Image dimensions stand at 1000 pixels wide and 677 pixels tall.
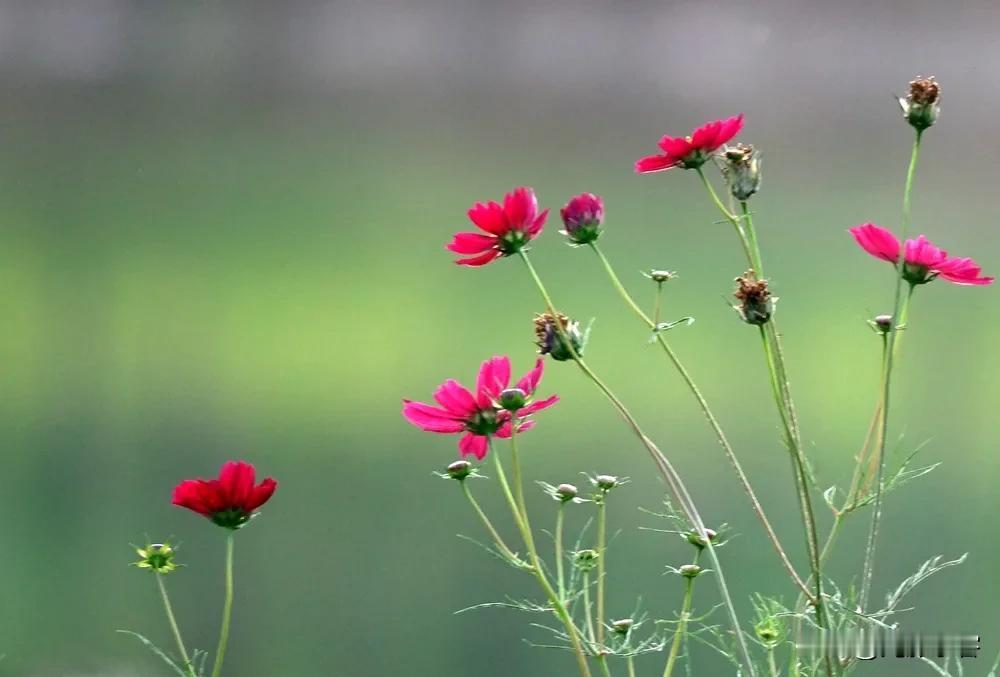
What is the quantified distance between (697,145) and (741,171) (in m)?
0.04

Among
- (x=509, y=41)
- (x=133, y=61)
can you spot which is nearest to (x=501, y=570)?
(x=509, y=41)

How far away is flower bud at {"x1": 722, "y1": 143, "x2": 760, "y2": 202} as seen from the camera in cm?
68

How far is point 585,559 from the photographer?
29.5 inches

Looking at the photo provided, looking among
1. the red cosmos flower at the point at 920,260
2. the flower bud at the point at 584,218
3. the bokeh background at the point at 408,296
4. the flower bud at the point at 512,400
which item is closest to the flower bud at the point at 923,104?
the red cosmos flower at the point at 920,260

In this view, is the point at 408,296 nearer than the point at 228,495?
No

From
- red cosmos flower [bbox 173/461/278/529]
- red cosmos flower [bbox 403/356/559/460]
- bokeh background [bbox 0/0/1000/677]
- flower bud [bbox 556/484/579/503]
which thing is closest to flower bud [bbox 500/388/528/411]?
red cosmos flower [bbox 403/356/559/460]

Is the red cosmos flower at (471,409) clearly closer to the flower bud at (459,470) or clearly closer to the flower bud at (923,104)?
the flower bud at (459,470)

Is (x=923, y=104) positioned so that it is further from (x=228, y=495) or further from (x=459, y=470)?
(x=228, y=495)

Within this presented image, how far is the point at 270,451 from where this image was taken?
3.64ft

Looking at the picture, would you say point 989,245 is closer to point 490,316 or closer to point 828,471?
point 828,471

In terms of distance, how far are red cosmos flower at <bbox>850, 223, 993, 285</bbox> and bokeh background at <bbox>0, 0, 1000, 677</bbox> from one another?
42 centimetres

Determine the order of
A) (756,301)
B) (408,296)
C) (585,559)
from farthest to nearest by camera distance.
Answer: (408,296) < (585,559) < (756,301)

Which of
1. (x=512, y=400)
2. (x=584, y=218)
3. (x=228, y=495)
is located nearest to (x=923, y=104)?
(x=584, y=218)

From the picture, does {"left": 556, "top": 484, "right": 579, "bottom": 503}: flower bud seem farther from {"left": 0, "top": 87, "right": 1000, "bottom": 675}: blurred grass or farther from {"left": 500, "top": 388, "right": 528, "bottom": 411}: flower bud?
{"left": 0, "top": 87, "right": 1000, "bottom": 675}: blurred grass
